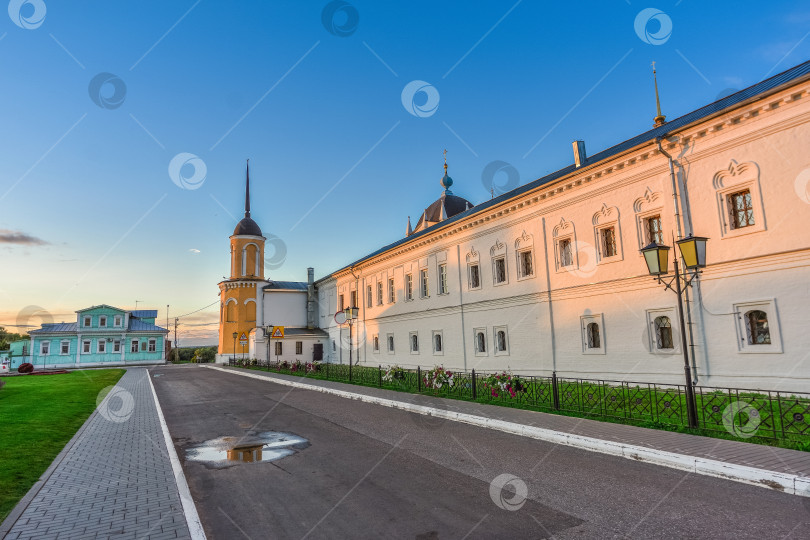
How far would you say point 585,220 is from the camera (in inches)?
768

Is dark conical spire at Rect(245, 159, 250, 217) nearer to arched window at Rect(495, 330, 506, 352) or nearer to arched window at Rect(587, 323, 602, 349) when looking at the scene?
arched window at Rect(495, 330, 506, 352)

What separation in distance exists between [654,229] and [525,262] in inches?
262

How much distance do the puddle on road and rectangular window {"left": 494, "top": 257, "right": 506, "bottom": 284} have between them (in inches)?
636

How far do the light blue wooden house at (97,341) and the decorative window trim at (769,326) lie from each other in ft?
200

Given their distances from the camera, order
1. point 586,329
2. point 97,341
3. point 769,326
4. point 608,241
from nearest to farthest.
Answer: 1. point 769,326
2. point 608,241
3. point 586,329
4. point 97,341

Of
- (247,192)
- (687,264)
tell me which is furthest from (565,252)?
(247,192)

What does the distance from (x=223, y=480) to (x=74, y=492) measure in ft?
6.17

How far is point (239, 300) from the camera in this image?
51.3 metres

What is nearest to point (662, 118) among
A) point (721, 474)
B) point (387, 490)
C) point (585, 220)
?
point (585, 220)

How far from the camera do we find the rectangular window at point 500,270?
2411cm

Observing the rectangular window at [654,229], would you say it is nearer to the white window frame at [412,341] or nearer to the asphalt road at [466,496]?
the asphalt road at [466,496]

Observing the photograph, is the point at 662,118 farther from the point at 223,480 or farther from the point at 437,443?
the point at 223,480

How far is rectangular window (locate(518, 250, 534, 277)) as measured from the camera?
22502 millimetres

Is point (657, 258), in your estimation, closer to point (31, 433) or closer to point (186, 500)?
point (186, 500)
